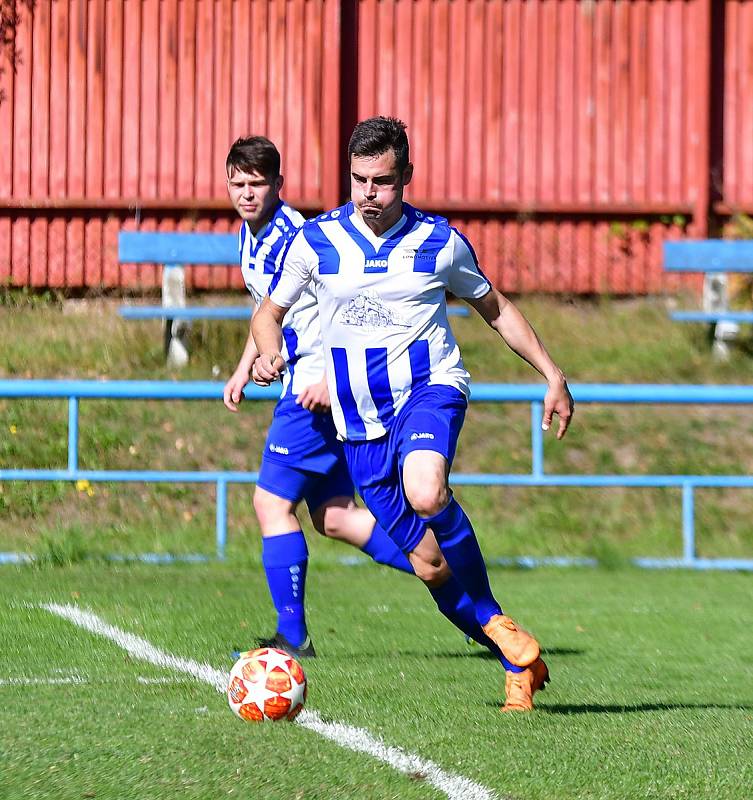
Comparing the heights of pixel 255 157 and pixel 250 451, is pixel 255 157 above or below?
above

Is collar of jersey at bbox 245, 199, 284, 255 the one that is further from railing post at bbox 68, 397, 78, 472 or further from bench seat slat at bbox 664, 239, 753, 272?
bench seat slat at bbox 664, 239, 753, 272

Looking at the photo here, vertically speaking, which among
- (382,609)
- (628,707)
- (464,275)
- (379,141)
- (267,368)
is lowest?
(382,609)

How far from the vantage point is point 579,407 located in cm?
1210

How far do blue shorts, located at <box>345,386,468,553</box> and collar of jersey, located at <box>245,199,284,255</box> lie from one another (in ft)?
4.19

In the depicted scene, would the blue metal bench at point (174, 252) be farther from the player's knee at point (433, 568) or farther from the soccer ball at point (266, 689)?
the soccer ball at point (266, 689)

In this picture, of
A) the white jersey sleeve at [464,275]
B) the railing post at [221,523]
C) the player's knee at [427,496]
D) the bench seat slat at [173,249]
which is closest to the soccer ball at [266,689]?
the player's knee at [427,496]

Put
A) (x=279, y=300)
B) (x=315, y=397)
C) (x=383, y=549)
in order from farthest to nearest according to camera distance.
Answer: (x=383, y=549) < (x=315, y=397) < (x=279, y=300)

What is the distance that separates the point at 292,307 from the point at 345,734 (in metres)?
2.21

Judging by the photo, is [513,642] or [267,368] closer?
[513,642]

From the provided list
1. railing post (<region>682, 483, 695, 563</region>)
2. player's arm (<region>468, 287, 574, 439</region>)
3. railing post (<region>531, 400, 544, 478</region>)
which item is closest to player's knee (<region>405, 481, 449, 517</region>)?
player's arm (<region>468, 287, 574, 439</region>)

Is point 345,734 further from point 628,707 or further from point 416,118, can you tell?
point 416,118

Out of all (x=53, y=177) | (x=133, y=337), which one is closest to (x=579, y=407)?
(x=133, y=337)

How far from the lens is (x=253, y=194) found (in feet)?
19.8

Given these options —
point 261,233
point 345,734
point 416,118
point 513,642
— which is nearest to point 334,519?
point 261,233
